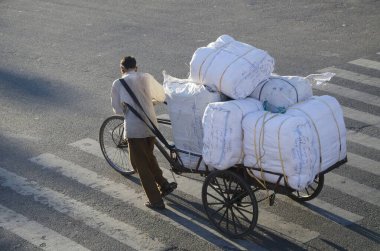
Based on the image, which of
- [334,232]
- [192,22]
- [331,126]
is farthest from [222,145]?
[192,22]

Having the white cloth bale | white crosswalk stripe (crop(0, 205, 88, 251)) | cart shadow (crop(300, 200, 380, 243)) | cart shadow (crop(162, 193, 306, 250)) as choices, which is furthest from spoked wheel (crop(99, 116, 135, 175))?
cart shadow (crop(300, 200, 380, 243))

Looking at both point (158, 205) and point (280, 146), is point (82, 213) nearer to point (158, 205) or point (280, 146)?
point (158, 205)

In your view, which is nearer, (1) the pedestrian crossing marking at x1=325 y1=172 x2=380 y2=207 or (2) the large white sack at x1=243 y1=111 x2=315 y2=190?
(2) the large white sack at x1=243 y1=111 x2=315 y2=190

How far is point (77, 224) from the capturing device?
8617 mm

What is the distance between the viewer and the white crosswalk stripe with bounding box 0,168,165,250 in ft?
27.0

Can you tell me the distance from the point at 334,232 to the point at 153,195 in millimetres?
2152

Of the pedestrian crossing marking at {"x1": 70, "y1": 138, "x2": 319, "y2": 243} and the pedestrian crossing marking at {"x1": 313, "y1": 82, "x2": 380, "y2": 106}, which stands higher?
the pedestrian crossing marking at {"x1": 313, "y1": 82, "x2": 380, "y2": 106}

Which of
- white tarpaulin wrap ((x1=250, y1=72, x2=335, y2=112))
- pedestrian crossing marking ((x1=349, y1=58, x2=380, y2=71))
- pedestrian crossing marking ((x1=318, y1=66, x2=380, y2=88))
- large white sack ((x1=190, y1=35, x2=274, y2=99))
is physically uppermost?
large white sack ((x1=190, y1=35, x2=274, y2=99))

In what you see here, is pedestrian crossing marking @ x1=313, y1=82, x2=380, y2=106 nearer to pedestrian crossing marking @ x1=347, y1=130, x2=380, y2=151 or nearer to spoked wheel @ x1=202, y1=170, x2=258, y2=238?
pedestrian crossing marking @ x1=347, y1=130, x2=380, y2=151

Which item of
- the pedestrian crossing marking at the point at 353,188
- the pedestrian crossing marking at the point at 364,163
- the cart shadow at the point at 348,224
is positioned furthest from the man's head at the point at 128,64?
the pedestrian crossing marking at the point at 364,163

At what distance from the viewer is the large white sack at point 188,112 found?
324 inches

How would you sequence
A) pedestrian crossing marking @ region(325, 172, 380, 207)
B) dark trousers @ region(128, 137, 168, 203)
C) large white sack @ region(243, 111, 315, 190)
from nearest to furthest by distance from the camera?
large white sack @ region(243, 111, 315, 190) → dark trousers @ region(128, 137, 168, 203) → pedestrian crossing marking @ region(325, 172, 380, 207)

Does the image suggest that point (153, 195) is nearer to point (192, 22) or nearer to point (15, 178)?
point (15, 178)

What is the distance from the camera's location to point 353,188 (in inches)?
368
